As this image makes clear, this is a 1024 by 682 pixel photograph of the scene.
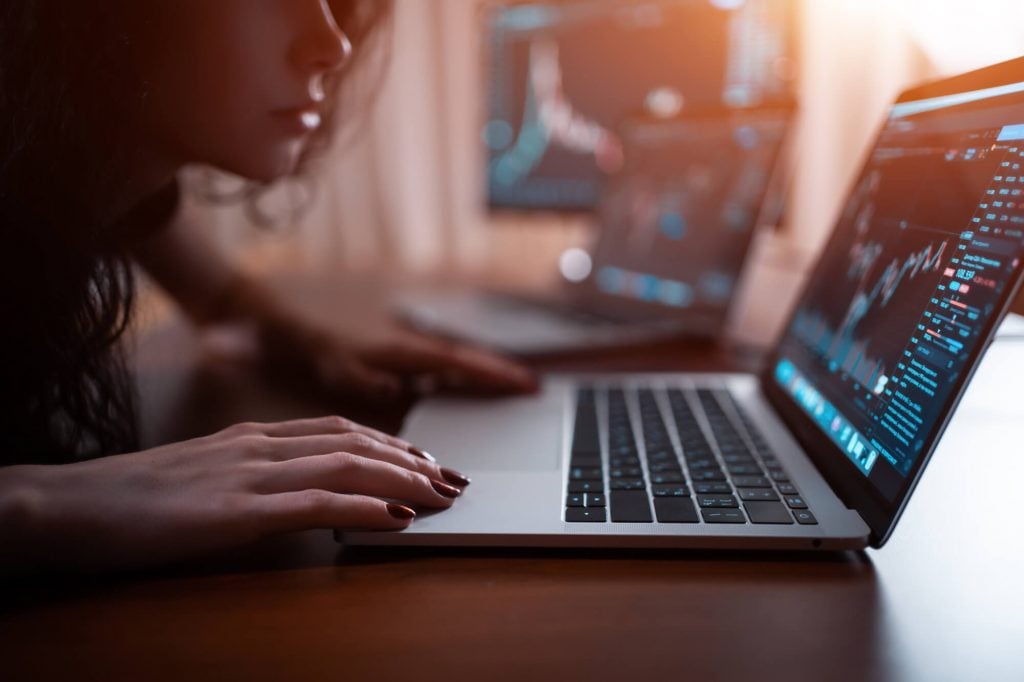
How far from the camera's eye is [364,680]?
342 millimetres

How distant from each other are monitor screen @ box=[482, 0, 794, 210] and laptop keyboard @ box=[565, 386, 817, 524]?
656 mm

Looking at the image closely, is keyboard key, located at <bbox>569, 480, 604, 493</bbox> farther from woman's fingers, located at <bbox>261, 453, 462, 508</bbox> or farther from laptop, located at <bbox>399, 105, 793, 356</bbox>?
laptop, located at <bbox>399, 105, 793, 356</bbox>

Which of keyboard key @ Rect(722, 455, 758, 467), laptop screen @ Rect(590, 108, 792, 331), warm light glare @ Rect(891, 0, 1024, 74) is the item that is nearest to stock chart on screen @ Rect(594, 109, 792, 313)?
laptop screen @ Rect(590, 108, 792, 331)

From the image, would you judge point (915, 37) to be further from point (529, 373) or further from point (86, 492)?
point (86, 492)

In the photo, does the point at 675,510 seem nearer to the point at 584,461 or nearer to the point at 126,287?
the point at 584,461

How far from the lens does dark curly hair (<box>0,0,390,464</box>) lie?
1.86ft

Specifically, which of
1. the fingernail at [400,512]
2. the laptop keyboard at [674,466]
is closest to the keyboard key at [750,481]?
the laptop keyboard at [674,466]

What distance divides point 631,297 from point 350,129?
101cm

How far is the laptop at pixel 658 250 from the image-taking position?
103 cm

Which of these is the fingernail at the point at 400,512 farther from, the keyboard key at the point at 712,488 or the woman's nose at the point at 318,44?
the woman's nose at the point at 318,44

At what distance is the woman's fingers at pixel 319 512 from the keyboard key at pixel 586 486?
0.41 feet

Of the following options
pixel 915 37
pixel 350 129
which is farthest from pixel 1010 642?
pixel 350 129

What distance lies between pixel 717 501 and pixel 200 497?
0.99 ft

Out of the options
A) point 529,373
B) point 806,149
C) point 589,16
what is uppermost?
point 589,16
